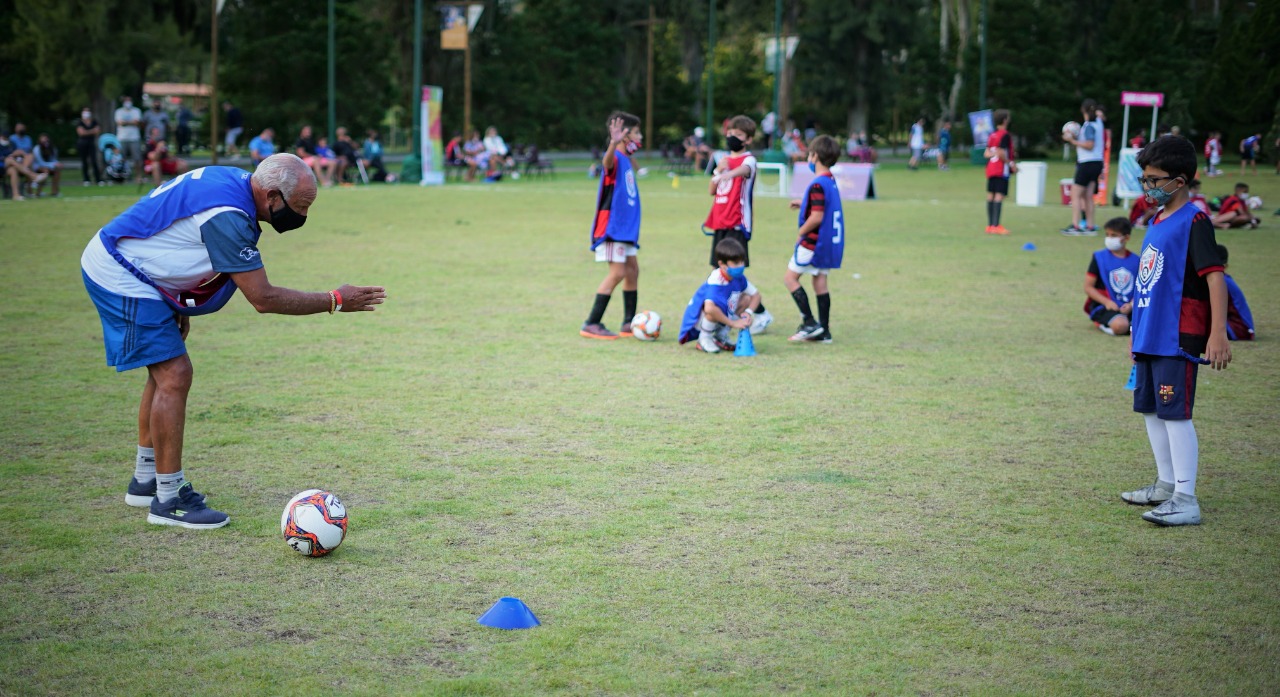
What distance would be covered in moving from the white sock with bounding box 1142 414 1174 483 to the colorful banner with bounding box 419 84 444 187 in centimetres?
2814

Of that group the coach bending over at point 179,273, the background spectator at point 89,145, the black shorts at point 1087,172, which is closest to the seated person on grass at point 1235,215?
the black shorts at point 1087,172

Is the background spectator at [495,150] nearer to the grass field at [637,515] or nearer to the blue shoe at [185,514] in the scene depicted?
the grass field at [637,515]

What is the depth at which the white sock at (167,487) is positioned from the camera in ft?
17.7

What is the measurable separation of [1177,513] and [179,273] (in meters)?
4.94

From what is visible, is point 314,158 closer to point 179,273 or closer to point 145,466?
point 145,466

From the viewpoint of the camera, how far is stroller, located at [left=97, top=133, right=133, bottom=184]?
28.7 metres

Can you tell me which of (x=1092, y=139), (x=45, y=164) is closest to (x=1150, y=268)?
(x=1092, y=139)

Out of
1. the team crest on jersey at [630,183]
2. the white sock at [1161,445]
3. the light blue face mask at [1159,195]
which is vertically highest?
the light blue face mask at [1159,195]

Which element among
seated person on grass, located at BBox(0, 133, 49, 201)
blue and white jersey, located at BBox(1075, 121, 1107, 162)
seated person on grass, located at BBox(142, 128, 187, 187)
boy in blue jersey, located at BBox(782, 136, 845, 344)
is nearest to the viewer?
boy in blue jersey, located at BBox(782, 136, 845, 344)

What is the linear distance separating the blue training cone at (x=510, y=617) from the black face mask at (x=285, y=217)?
6.84 ft

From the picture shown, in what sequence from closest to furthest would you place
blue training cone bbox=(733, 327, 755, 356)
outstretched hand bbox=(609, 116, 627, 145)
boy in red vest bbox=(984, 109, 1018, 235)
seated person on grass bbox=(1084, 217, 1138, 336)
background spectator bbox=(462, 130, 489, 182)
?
outstretched hand bbox=(609, 116, 627, 145) < blue training cone bbox=(733, 327, 755, 356) < seated person on grass bbox=(1084, 217, 1138, 336) < boy in red vest bbox=(984, 109, 1018, 235) < background spectator bbox=(462, 130, 489, 182)

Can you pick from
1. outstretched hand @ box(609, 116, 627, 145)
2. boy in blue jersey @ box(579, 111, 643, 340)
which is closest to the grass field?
boy in blue jersey @ box(579, 111, 643, 340)

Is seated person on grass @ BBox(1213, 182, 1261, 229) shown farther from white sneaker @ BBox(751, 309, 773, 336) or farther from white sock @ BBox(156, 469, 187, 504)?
white sock @ BBox(156, 469, 187, 504)

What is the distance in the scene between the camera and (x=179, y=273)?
5.23m
